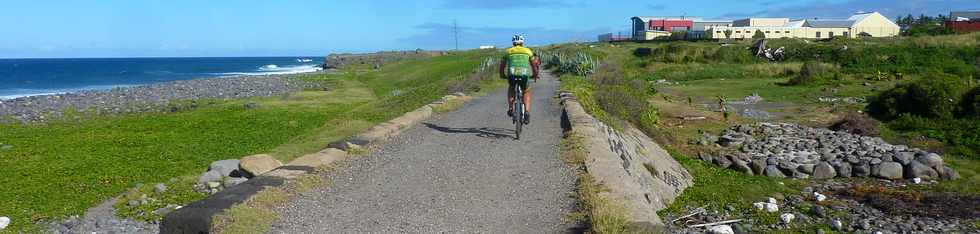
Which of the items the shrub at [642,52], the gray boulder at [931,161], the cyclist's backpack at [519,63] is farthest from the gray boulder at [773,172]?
the shrub at [642,52]

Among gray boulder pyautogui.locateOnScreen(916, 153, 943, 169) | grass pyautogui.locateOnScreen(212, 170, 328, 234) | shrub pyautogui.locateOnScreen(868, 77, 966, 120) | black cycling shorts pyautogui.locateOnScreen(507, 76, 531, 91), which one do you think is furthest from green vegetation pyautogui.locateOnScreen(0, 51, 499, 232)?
shrub pyautogui.locateOnScreen(868, 77, 966, 120)

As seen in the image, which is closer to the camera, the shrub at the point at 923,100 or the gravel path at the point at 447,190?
the gravel path at the point at 447,190

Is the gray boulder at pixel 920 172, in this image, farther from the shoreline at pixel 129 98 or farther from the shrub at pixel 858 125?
the shoreline at pixel 129 98

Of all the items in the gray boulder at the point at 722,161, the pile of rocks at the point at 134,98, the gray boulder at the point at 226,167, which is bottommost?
the gray boulder at the point at 722,161

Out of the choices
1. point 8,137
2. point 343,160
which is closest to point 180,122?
point 8,137

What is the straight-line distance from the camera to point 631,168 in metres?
10.0

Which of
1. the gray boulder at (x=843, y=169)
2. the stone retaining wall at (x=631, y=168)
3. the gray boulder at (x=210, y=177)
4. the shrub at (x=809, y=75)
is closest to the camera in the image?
the stone retaining wall at (x=631, y=168)

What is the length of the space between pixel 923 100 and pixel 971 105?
3.68 ft

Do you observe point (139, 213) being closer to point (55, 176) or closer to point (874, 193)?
point (55, 176)

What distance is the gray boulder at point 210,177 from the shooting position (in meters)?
9.94

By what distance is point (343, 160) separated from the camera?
888 cm

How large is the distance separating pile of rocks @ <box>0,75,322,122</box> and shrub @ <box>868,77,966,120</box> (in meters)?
21.2

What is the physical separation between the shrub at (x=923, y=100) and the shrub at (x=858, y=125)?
1239 mm

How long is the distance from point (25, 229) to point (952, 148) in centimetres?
1669
